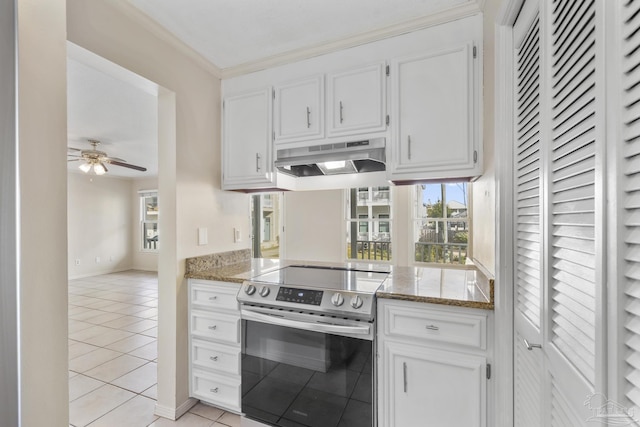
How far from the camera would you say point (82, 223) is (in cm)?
640

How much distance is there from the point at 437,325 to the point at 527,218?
0.66 metres

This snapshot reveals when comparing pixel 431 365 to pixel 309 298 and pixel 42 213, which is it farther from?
pixel 42 213

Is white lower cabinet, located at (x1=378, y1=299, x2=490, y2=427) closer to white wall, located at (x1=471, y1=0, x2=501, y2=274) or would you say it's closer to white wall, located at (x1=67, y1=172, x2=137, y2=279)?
white wall, located at (x1=471, y1=0, x2=501, y2=274)

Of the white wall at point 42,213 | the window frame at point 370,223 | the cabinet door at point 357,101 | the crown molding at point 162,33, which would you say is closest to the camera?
the white wall at point 42,213

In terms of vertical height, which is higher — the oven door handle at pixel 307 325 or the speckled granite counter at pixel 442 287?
the speckled granite counter at pixel 442 287

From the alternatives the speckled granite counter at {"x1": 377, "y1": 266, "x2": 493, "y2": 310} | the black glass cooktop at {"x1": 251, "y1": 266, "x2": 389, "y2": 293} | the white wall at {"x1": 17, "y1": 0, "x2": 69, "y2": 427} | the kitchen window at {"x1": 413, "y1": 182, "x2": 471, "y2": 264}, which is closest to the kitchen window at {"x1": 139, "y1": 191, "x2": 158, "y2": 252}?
the kitchen window at {"x1": 413, "y1": 182, "x2": 471, "y2": 264}

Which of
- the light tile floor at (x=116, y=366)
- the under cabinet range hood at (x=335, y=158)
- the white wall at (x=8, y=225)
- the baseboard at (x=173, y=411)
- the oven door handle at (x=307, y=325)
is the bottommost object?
the light tile floor at (x=116, y=366)

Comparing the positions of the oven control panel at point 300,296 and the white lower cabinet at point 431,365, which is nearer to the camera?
the white lower cabinet at point 431,365

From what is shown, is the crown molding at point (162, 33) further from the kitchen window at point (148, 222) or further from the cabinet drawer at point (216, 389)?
the kitchen window at point (148, 222)

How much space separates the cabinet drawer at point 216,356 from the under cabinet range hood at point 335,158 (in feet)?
4.33

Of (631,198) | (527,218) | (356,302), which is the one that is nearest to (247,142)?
(356,302)

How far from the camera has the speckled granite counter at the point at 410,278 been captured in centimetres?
146

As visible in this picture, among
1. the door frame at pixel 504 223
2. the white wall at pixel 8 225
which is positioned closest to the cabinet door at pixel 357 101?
the door frame at pixel 504 223

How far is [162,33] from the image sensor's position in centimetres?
185
